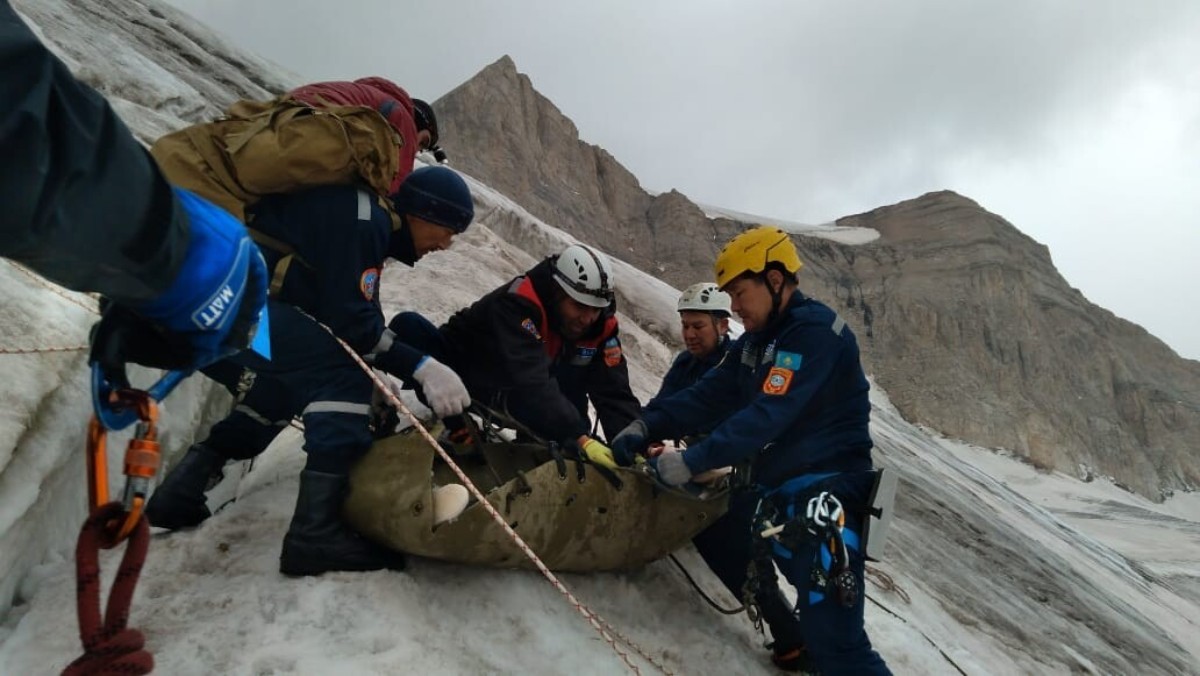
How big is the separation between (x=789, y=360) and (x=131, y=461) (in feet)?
9.66

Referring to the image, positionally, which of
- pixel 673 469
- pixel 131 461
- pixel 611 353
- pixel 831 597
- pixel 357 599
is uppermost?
pixel 611 353

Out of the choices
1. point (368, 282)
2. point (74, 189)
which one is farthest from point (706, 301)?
point (74, 189)

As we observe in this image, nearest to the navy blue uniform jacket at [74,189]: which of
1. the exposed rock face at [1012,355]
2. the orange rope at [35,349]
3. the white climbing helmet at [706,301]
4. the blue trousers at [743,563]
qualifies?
the orange rope at [35,349]

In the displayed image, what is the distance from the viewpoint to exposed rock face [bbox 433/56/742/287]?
46.7m

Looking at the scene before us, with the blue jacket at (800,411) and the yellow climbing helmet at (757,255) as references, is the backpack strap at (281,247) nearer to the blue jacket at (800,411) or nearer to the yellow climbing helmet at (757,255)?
the yellow climbing helmet at (757,255)

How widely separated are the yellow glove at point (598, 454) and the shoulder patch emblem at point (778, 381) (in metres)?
0.98

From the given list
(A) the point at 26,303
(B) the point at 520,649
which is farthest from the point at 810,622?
(A) the point at 26,303

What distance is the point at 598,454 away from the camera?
155 inches

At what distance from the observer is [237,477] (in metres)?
4.20

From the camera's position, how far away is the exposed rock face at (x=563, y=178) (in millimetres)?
46656

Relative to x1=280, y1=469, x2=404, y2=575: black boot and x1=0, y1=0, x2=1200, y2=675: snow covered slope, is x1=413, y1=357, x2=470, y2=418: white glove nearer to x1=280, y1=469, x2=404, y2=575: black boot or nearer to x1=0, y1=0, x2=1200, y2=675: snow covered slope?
x1=280, y1=469, x2=404, y2=575: black boot

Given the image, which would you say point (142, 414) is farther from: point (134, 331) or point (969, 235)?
point (969, 235)

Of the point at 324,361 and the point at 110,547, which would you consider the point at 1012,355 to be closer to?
the point at 324,361

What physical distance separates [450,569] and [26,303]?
2.40m
